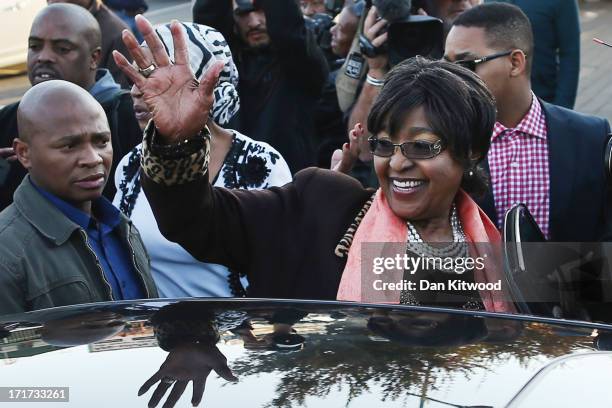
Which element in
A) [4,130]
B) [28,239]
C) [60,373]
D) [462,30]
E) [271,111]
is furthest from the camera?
[271,111]

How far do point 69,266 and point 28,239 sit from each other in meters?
0.14

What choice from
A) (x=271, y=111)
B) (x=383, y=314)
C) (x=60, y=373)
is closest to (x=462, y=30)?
(x=271, y=111)

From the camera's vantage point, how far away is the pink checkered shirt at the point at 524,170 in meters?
3.84

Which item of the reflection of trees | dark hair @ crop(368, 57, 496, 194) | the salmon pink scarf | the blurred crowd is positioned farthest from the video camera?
the reflection of trees

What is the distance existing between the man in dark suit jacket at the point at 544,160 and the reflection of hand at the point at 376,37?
0.68m

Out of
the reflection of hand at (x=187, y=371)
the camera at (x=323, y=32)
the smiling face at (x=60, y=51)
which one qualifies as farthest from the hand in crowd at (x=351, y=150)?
the camera at (x=323, y=32)

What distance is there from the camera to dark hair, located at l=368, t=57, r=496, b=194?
10.2 feet

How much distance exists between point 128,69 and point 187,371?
1230 millimetres

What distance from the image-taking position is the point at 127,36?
9.43ft

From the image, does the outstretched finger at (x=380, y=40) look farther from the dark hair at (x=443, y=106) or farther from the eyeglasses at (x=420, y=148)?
the eyeglasses at (x=420, y=148)

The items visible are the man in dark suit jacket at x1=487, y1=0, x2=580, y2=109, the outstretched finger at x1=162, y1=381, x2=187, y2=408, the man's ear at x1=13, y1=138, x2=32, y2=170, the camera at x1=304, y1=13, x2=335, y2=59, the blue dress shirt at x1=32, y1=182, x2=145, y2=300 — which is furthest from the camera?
the camera at x1=304, y1=13, x2=335, y2=59

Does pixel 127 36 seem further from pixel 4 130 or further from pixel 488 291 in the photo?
pixel 4 130

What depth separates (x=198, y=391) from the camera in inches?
70.9

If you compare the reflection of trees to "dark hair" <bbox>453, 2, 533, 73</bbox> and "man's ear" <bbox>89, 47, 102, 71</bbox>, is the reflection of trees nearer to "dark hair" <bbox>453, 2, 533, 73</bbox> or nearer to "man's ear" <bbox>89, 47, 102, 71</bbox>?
"dark hair" <bbox>453, 2, 533, 73</bbox>
